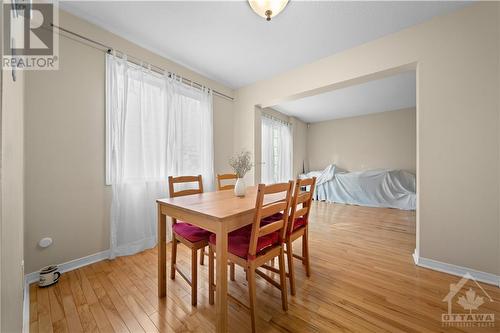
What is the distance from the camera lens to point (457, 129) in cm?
178

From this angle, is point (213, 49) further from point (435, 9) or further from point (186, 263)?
point (186, 263)

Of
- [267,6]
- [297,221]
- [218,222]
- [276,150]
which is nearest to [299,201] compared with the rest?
[297,221]

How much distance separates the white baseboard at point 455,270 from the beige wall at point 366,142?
3841 millimetres

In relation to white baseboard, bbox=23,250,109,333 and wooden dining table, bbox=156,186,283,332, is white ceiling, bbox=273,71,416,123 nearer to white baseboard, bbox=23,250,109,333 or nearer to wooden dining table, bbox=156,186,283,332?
wooden dining table, bbox=156,186,283,332

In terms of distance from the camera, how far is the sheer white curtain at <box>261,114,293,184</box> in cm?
461

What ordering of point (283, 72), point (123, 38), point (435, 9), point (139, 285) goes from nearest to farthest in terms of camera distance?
1. point (139, 285)
2. point (435, 9)
3. point (123, 38)
4. point (283, 72)

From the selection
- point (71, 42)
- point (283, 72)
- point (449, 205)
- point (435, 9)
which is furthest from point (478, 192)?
point (71, 42)

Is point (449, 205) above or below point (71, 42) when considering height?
below

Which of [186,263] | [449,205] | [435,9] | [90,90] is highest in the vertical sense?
[435,9]

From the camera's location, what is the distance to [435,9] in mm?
1798

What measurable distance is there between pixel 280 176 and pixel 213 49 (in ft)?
11.3

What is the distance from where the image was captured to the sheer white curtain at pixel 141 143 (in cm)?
208

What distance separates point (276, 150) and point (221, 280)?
13.7 feet

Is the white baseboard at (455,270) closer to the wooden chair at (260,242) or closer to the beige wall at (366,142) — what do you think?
the wooden chair at (260,242)
